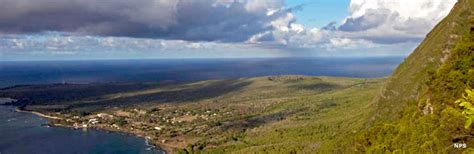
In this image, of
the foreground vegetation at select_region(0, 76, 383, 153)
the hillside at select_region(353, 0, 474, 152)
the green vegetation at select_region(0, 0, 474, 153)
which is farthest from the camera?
the foreground vegetation at select_region(0, 76, 383, 153)

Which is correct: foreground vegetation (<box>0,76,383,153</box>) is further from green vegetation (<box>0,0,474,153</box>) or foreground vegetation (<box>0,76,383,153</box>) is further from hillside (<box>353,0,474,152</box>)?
hillside (<box>353,0,474,152</box>)

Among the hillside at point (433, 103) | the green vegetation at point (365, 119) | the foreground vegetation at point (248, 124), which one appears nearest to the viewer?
the hillside at point (433, 103)

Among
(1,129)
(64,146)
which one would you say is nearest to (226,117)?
(64,146)

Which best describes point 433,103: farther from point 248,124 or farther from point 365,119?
point 248,124

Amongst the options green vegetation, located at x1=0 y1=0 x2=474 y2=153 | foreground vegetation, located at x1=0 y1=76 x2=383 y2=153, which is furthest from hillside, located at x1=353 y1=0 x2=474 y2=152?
foreground vegetation, located at x1=0 y1=76 x2=383 y2=153

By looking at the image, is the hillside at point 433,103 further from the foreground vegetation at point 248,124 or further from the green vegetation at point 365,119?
the foreground vegetation at point 248,124

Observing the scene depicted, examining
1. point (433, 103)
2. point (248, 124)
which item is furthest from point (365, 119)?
point (248, 124)

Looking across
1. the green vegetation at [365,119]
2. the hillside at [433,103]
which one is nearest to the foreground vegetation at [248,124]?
the green vegetation at [365,119]

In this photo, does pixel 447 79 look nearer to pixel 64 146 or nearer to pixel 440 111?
pixel 440 111
